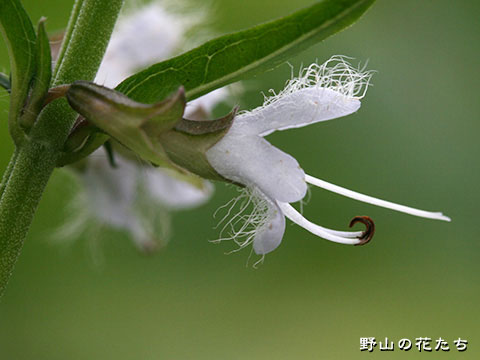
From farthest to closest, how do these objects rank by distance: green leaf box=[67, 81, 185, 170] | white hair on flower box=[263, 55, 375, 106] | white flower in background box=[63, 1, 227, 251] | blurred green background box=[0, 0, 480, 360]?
1. blurred green background box=[0, 0, 480, 360]
2. white flower in background box=[63, 1, 227, 251]
3. white hair on flower box=[263, 55, 375, 106]
4. green leaf box=[67, 81, 185, 170]

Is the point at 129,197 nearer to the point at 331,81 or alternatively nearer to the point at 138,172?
the point at 138,172

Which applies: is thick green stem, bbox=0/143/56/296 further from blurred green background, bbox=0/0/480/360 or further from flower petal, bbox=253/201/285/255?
blurred green background, bbox=0/0/480/360

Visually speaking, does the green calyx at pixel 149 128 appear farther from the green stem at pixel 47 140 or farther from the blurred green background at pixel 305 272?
the blurred green background at pixel 305 272

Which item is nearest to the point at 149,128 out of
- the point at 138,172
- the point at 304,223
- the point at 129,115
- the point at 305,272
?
the point at 129,115

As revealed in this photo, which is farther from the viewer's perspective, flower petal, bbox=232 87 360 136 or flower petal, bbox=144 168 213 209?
flower petal, bbox=144 168 213 209

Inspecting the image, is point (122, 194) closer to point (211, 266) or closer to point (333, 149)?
point (211, 266)

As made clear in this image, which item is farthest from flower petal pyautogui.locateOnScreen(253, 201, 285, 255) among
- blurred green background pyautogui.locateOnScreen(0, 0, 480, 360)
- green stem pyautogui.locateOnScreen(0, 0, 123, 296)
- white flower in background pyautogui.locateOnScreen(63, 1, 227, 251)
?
blurred green background pyautogui.locateOnScreen(0, 0, 480, 360)

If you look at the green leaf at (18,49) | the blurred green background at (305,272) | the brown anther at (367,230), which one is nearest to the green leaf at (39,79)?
the green leaf at (18,49)
